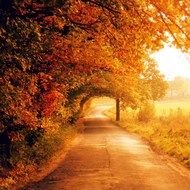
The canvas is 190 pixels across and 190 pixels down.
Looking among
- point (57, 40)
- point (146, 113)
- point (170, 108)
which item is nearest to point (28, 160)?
point (57, 40)

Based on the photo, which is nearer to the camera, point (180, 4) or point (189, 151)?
point (180, 4)

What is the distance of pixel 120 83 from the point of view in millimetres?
44312

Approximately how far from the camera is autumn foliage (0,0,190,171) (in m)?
12.5

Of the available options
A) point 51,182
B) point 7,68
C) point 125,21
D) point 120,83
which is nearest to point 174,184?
point 51,182

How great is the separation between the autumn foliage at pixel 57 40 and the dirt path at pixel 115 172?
2.30 metres

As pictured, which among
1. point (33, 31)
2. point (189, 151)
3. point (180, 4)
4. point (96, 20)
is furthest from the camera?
point (189, 151)

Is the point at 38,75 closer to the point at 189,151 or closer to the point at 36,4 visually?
the point at 36,4

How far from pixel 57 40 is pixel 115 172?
21.8 feet

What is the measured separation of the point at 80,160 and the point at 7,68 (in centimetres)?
816

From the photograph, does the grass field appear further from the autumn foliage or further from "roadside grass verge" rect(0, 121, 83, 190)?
the autumn foliage

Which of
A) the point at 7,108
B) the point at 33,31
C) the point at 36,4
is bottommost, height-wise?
the point at 7,108

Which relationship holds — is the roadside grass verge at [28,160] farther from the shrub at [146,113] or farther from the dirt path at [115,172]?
the shrub at [146,113]

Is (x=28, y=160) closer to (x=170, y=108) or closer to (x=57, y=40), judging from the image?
(x=57, y=40)

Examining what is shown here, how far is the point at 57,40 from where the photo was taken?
65.3 feet
